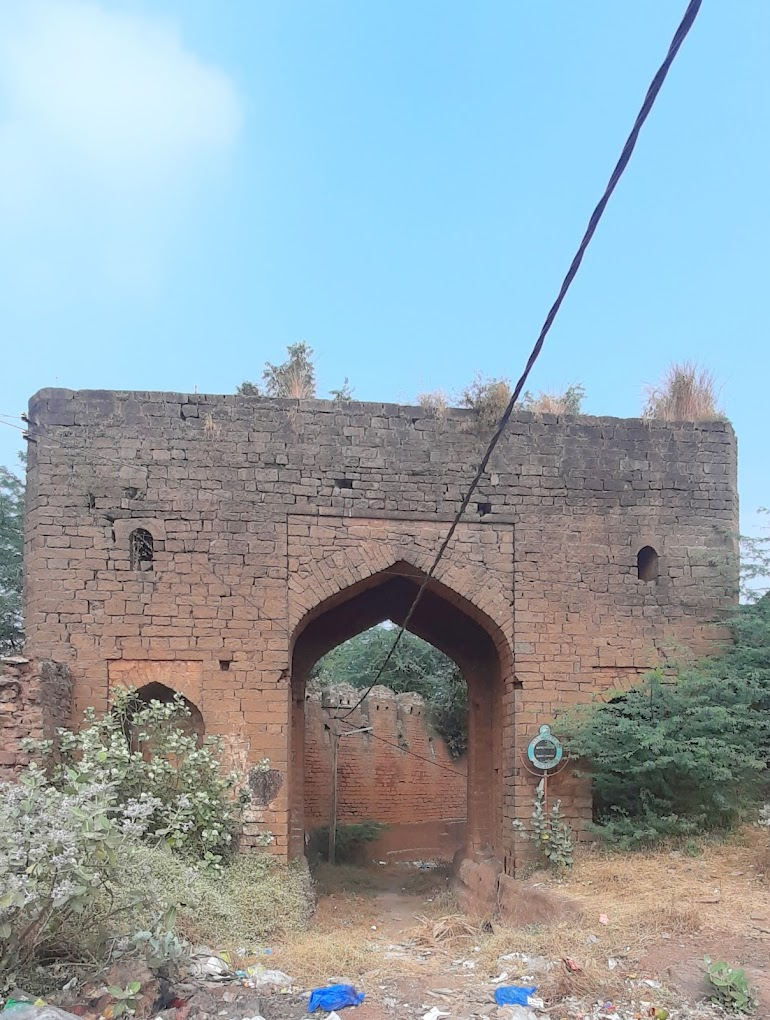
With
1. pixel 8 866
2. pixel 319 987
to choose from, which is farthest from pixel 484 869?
pixel 8 866

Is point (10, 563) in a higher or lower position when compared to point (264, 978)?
higher

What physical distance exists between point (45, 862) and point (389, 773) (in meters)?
14.5

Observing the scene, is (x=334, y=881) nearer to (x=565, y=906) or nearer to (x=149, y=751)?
(x=149, y=751)

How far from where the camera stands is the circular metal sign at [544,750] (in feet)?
31.2

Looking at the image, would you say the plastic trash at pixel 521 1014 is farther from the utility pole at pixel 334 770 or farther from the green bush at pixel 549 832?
the utility pole at pixel 334 770

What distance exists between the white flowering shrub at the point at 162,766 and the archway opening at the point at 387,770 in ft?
26.4

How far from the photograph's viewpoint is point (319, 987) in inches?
234

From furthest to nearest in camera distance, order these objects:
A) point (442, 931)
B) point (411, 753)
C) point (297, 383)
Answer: point (411, 753) < point (297, 383) < point (442, 931)

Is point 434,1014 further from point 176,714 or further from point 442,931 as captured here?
point 176,714

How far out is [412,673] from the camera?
2317 centimetres

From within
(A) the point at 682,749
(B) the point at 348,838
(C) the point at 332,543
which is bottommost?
(B) the point at 348,838

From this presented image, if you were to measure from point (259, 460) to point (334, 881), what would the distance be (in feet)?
23.3

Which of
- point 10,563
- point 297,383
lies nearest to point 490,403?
point 297,383

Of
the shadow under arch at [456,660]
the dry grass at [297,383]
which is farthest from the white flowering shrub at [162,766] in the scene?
the dry grass at [297,383]
